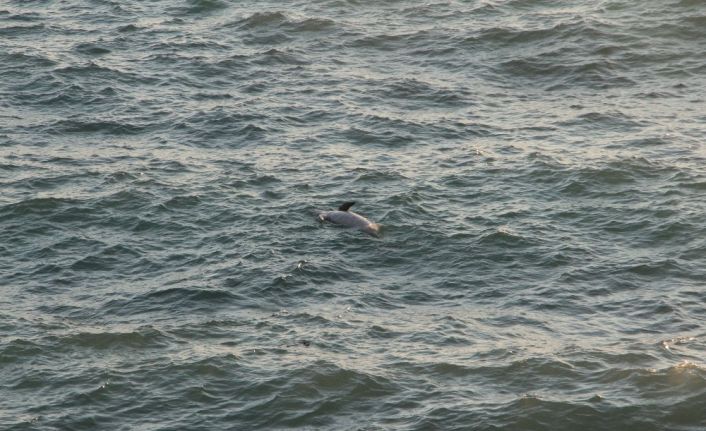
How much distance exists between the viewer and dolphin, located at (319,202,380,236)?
33656 mm

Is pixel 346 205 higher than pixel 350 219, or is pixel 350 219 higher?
pixel 346 205

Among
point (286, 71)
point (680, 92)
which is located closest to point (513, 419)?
point (680, 92)

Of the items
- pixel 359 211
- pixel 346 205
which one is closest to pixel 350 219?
pixel 346 205

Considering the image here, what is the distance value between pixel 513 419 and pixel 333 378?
170 inches

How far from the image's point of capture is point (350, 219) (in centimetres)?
3388

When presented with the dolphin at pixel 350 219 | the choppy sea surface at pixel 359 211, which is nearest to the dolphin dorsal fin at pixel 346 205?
the dolphin at pixel 350 219

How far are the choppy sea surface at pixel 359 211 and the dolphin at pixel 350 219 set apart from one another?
0.82 ft

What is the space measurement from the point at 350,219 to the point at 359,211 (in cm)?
124

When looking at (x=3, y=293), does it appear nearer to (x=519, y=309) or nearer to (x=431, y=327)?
(x=431, y=327)

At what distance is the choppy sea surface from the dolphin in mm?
250

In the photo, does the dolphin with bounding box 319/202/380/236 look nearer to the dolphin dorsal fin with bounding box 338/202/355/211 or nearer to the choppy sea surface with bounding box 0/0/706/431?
the dolphin dorsal fin with bounding box 338/202/355/211

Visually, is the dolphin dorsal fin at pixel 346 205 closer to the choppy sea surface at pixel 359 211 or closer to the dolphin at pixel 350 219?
the dolphin at pixel 350 219

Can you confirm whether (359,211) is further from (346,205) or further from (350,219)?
(350,219)

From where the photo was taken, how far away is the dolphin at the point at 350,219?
33.7 metres
